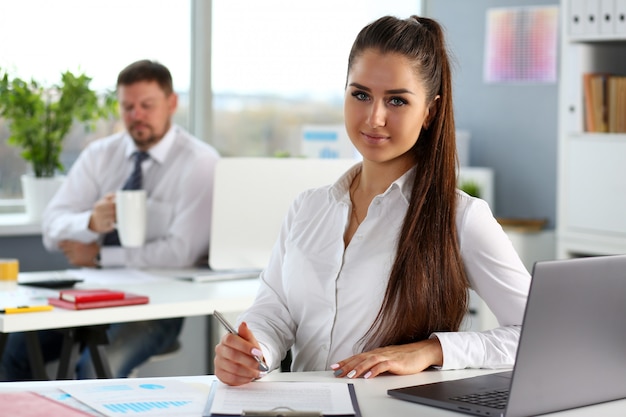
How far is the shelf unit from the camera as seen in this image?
4000 mm

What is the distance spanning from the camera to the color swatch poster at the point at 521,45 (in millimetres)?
4793

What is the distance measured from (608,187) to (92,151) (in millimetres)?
2053

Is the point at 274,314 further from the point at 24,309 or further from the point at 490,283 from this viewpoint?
the point at 24,309

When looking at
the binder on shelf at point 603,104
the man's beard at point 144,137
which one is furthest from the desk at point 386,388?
the binder on shelf at point 603,104

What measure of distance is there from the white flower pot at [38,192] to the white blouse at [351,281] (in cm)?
204

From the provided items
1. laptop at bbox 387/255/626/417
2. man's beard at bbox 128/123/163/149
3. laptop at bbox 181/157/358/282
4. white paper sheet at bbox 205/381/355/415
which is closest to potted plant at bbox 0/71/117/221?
man's beard at bbox 128/123/163/149

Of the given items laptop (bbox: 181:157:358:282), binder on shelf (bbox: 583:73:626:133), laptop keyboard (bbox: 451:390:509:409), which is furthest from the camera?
binder on shelf (bbox: 583:73:626:133)

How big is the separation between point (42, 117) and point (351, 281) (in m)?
2.27

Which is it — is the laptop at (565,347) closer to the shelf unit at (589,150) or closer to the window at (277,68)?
the shelf unit at (589,150)

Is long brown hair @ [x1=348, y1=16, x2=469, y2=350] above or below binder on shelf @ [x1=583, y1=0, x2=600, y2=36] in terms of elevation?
below

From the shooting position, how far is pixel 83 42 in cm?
413

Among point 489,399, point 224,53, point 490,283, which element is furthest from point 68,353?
point 224,53

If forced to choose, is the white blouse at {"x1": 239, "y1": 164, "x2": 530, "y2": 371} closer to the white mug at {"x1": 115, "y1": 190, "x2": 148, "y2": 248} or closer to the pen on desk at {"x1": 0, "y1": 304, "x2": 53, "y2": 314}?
the pen on desk at {"x1": 0, "y1": 304, "x2": 53, "y2": 314}

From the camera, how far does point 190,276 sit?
3094 millimetres
